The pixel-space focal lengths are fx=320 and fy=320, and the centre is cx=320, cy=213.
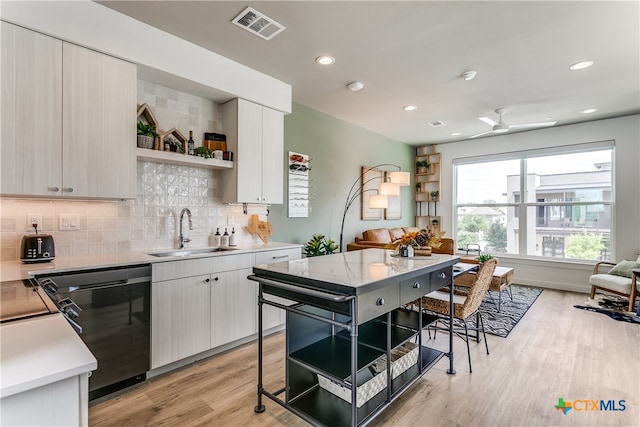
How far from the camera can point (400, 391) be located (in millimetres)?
2053

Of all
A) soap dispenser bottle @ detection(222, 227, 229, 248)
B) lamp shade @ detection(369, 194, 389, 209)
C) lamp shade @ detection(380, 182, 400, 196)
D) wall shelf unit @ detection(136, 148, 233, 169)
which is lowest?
soap dispenser bottle @ detection(222, 227, 229, 248)

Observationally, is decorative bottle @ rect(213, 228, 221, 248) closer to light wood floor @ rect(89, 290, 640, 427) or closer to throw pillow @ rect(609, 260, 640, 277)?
light wood floor @ rect(89, 290, 640, 427)

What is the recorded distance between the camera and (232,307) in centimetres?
291

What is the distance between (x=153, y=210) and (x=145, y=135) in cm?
68

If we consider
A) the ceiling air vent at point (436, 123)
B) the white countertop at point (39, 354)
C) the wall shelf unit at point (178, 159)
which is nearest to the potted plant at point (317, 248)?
the wall shelf unit at point (178, 159)

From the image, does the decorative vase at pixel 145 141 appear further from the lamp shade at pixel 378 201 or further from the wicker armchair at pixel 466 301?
the lamp shade at pixel 378 201

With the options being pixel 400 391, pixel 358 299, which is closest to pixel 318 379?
pixel 400 391

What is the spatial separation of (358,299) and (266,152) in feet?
7.72

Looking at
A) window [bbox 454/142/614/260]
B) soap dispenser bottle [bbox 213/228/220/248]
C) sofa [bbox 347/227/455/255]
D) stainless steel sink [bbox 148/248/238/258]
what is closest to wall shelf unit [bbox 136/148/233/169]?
soap dispenser bottle [bbox 213/228/220/248]

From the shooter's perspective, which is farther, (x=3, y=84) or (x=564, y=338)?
(x=564, y=338)

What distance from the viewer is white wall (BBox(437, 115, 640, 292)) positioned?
4906 millimetres

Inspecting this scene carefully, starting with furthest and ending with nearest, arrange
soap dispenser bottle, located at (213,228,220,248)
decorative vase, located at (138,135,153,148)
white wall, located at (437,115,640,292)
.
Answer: white wall, located at (437,115,640,292)
soap dispenser bottle, located at (213,228,220,248)
decorative vase, located at (138,135,153,148)

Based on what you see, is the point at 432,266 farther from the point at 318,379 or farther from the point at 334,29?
the point at 334,29

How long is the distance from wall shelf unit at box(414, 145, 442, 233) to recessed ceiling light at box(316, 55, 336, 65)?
176 inches
